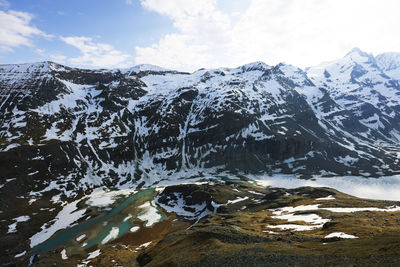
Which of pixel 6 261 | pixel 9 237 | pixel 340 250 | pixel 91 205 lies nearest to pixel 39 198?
pixel 91 205

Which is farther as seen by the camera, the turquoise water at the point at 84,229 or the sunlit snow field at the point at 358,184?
the sunlit snow field at the point at 358,184

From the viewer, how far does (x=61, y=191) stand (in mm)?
162375

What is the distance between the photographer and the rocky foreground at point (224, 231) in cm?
3478

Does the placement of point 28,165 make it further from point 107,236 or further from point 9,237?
point 107,236

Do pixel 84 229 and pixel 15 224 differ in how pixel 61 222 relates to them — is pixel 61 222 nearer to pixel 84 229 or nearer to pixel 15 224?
pixel 84 229

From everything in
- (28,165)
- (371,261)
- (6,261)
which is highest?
(371,261)

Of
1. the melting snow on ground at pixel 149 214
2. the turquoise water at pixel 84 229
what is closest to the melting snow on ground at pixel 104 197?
the turquoise water at pixel 84 229

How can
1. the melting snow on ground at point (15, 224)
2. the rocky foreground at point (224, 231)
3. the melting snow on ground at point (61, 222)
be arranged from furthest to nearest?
the melting snow on ground at point (15, 224), the melting snow on ground at point (61, 222), the rocky foreground at point (224, 231)

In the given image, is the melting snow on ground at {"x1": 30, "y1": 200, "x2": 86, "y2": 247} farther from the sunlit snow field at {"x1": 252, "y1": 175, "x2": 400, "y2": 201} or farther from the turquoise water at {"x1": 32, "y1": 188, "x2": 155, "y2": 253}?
the sunlit snow field at {"x1": 252, "y1": 175, "x2": 400, "y2": 201}

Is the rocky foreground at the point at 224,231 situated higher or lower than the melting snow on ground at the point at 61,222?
higher

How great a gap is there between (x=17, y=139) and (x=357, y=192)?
272 metres

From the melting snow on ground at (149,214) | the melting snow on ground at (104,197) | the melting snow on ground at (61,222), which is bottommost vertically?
the melting snow on ground at (61,222)

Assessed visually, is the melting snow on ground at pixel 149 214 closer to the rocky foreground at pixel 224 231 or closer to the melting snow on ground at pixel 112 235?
the rocky foreground at pixel 224 231

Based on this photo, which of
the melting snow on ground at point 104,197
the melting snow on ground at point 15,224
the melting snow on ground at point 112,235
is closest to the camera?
the melting snow on ground at point 112,235
